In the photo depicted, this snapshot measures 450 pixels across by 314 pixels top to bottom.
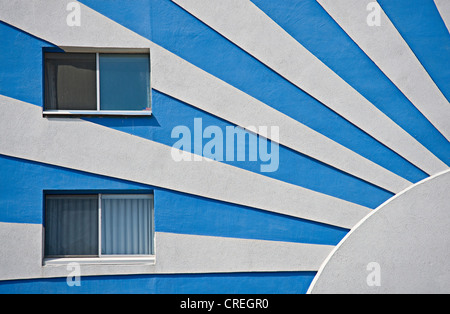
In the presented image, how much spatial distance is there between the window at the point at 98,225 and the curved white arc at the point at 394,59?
450cm

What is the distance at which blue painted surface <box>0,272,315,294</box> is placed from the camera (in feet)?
26.3

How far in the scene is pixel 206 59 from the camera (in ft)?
27.7

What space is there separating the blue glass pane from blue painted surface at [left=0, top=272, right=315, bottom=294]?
114 inches

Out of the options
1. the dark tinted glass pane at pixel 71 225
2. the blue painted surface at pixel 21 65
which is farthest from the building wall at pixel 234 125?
the dark tinted glass pane at pixel 71 225

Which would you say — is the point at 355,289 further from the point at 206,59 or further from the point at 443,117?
the point at 206,59

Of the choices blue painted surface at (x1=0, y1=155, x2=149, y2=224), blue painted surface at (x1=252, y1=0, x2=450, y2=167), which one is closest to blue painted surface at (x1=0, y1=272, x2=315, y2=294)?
blue painted surface at (x1=0, y1=155, x2=149, y2=224)

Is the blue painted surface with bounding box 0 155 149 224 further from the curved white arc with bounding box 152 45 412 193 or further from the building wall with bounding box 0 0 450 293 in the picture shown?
the curved white arc with bounding box 152 45 412 193

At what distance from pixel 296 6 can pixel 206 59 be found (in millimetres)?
1803

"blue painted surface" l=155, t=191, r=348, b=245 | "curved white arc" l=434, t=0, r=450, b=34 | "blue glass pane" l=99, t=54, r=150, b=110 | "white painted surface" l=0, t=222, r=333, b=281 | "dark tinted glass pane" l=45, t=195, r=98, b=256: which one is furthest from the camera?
"curved white arc" l=434, t=0, r=450, b=34

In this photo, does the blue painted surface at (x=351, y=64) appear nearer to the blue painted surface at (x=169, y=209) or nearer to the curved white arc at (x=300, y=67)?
the curved white arc at (x=300, y=67)

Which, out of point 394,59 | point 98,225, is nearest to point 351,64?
point 394,59

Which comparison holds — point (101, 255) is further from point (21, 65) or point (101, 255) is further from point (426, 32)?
point (426, 32)

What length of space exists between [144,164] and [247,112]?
1.91 meters

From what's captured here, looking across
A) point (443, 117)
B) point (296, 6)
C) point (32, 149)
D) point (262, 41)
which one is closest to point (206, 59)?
point (262, 41)
